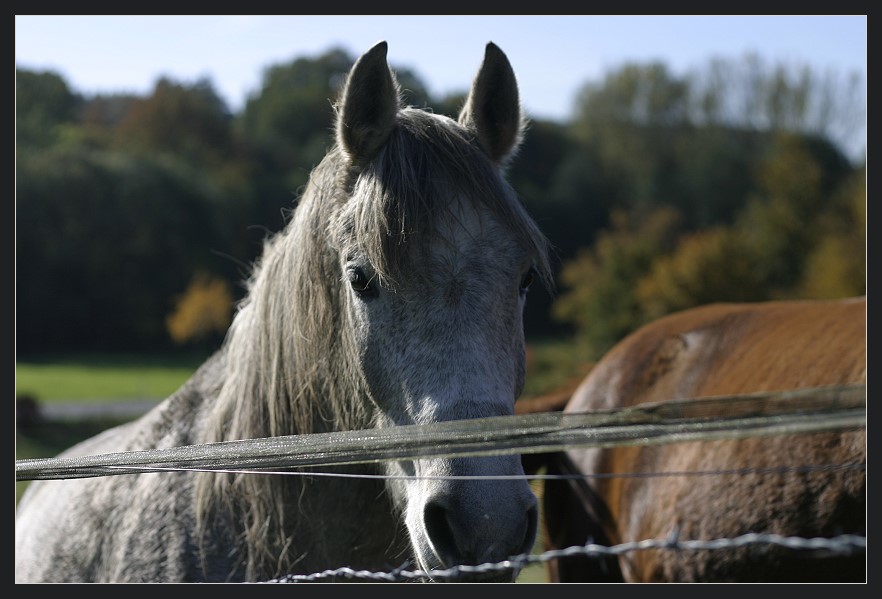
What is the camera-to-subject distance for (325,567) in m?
2.66

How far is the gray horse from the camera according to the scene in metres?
2.12

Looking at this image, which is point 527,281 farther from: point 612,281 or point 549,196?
point 549,196

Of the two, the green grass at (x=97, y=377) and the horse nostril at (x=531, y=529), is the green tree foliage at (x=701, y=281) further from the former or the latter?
the horse nostril at (x=531, y=529)

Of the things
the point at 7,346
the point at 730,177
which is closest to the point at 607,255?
the point at 730,177

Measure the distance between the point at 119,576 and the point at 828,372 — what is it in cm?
322

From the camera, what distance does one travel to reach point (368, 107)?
2.57 m

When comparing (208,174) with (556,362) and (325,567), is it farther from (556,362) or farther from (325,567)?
(325,567)

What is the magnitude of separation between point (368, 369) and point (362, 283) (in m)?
0.27

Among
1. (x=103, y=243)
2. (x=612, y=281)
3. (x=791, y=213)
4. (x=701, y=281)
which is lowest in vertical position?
(x=701, y=281)

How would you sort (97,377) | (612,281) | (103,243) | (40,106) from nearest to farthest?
(40,106), (612,281), (97,377), (103,243)

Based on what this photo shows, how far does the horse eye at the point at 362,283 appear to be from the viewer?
2.37 metres

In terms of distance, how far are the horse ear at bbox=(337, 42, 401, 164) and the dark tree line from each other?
15620 millimetres

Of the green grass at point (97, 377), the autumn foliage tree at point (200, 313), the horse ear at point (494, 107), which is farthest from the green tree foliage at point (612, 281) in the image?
the horse ear at point (494, 107)

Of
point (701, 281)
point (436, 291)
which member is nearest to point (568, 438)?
point (436, 291)
